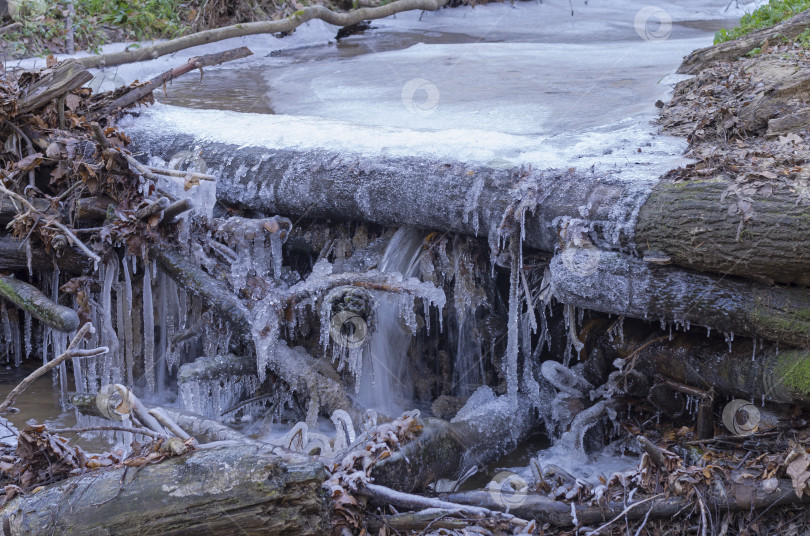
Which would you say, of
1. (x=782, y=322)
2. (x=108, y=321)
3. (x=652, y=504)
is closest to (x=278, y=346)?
(x=108, y=321)

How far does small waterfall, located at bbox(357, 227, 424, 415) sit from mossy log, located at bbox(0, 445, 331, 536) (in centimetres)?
164

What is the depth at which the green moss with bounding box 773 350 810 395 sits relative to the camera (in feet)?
9.77

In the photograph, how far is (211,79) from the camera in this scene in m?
7.57

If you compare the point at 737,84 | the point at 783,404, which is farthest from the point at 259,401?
the point at 737,84

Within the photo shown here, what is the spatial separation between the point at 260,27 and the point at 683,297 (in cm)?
715

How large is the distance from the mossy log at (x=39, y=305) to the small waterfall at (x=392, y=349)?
162cm

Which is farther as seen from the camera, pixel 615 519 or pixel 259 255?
pixel 259 255

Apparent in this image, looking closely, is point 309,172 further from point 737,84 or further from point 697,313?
point 737,84

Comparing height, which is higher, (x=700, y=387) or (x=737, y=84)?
(x=737, y=84)

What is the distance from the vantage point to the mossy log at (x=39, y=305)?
13.0ft

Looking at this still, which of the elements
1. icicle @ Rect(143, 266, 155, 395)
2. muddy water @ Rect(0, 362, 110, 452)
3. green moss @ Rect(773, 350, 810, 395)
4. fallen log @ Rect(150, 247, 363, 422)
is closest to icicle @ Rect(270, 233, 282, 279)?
fallen log @ Rect(150, 247, 363, 422)

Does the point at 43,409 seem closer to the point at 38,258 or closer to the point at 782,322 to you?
the point at 38,258

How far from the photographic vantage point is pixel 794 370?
302 cm

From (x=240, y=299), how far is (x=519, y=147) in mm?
1778
